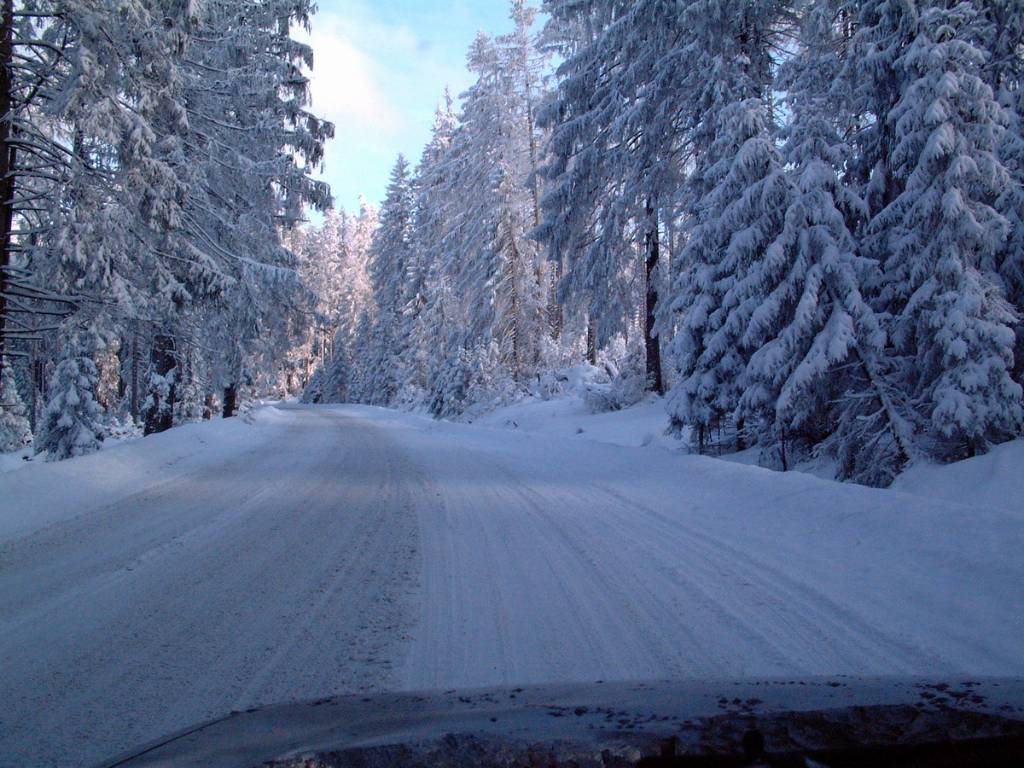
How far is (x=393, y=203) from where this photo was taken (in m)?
52.4

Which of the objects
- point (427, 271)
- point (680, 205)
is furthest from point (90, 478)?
point (427, 271)

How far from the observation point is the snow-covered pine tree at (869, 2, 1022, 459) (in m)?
8.70

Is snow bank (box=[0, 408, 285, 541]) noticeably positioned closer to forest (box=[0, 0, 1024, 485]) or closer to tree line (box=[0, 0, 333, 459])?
forest (box=[0, 0, 1024, 485])

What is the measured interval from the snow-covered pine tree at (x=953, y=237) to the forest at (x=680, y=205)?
0.04 meters

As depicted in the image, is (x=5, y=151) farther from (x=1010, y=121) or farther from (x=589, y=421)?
(x=1010, y=121)

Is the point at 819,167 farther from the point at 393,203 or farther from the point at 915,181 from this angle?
the point at 393,203

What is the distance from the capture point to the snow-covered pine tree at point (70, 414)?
69.7 feet

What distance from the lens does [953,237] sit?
9.05 metres

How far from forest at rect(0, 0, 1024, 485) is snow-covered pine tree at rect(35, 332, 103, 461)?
0.31ft

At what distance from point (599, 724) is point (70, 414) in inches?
948

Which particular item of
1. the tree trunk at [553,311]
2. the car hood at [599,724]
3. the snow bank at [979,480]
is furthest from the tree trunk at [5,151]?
the tree trunk at [553,311]

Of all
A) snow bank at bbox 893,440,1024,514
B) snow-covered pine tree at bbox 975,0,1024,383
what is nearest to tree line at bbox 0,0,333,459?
snow bank at bbox 893,440,1024,514

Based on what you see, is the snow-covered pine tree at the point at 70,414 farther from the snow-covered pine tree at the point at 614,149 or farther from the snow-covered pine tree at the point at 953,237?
the snow-covered pine tree at the point at 953,237

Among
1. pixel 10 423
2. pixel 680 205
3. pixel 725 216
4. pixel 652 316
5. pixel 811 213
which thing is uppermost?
pixel 680 205
